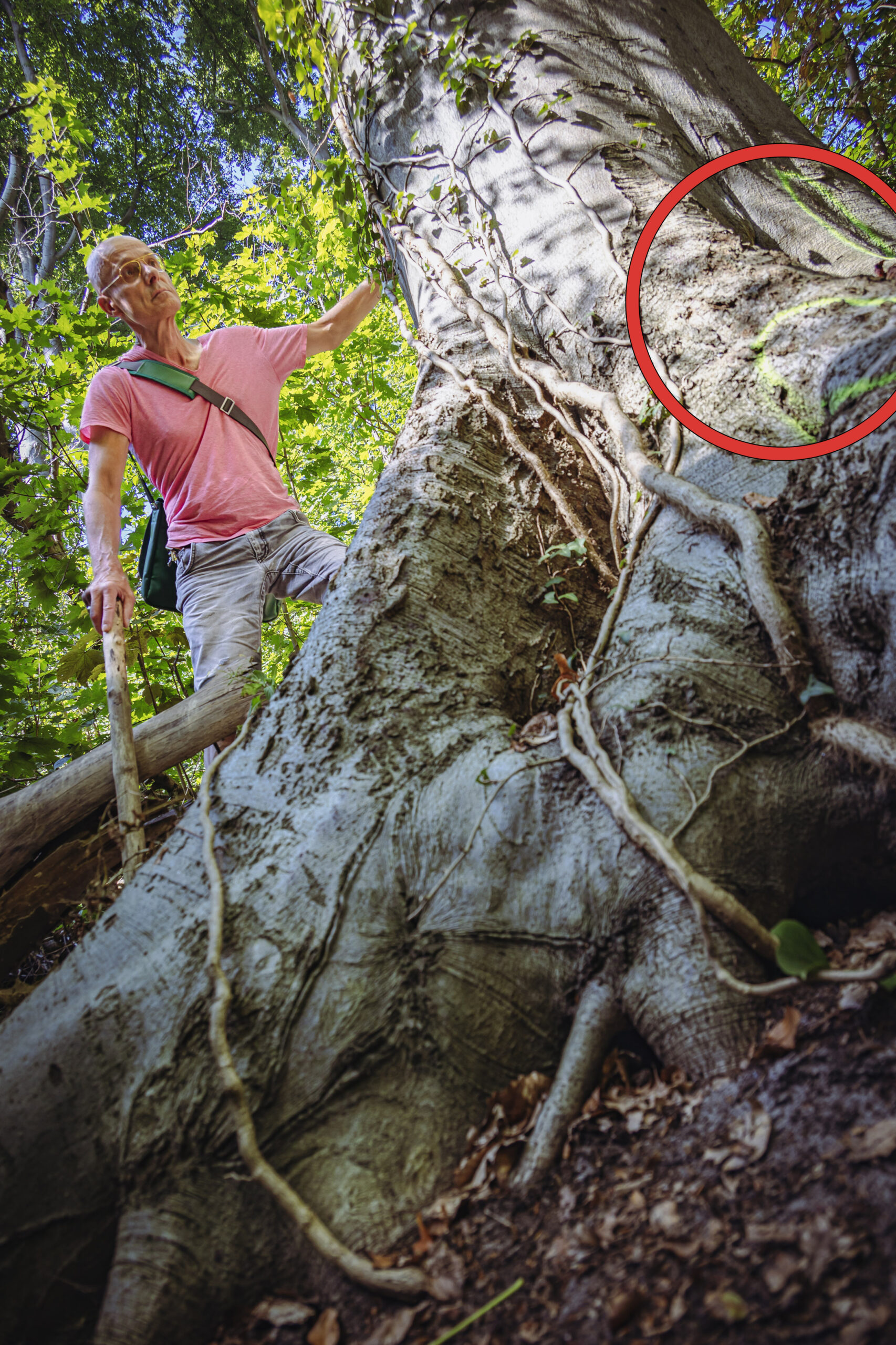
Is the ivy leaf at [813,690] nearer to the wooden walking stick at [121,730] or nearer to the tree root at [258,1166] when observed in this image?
the tree root at [258,1166]

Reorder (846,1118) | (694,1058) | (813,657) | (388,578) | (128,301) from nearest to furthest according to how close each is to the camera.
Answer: (846,1118), (694,1058), (813,657), (388,578), (128,301)

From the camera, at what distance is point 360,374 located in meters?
6.54

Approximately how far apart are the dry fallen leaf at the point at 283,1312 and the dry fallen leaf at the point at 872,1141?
0.98m

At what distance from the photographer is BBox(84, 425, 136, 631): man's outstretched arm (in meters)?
2.66

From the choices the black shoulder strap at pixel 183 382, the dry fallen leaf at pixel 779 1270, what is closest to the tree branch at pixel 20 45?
the black shoulder strap at pixel 183 382

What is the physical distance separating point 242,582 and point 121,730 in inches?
32.4

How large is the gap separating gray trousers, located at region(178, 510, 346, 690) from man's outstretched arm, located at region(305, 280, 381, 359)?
1.17 meters

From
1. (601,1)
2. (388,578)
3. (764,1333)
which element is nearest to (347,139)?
(601,1)

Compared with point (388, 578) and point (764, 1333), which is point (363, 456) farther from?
point (764, 1333)

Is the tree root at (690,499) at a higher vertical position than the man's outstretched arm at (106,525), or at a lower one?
lower

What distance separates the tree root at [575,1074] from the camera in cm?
135

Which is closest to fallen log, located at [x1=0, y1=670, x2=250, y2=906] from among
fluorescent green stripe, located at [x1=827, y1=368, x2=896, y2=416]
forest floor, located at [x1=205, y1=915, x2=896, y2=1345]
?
forest floor, located at [x1=205, y1=915, x2=896, y2=1345]

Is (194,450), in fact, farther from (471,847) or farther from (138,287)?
(471,847)

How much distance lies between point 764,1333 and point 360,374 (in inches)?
269
